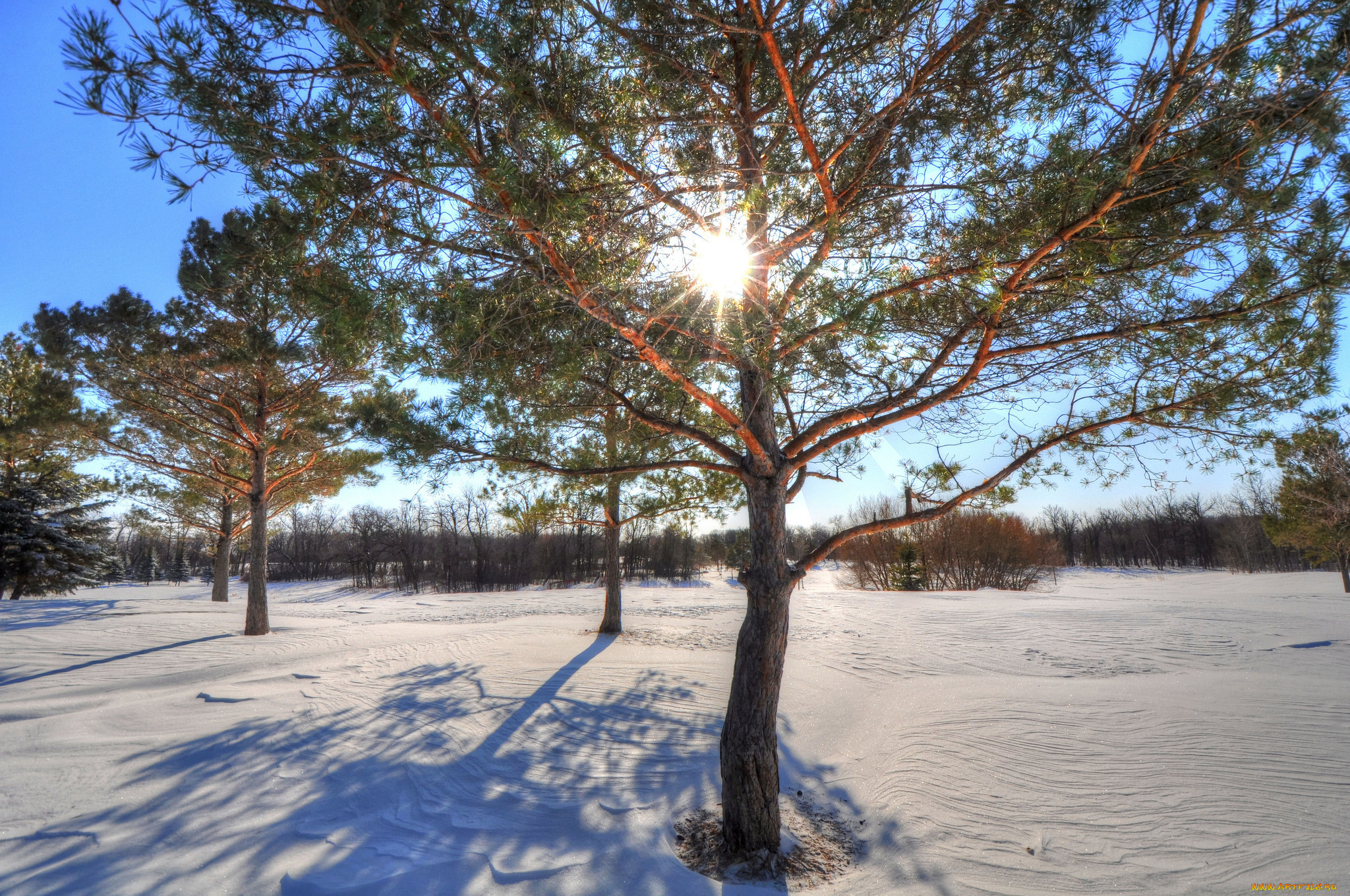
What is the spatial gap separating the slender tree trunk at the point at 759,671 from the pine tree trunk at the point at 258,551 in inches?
399

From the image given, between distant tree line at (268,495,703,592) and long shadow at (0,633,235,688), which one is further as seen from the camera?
distant tree line at (268,495,703,592)

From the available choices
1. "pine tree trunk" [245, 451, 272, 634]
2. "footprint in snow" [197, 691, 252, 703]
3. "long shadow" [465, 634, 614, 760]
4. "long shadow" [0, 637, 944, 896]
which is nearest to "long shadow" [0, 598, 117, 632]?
"pine tree trunk" [245, 451, 272, 634]

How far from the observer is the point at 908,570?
21984 millimetres

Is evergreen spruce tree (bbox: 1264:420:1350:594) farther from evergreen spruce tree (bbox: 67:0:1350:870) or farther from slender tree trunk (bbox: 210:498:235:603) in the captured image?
slender tree trunk (bbox: 210:498:235:603)

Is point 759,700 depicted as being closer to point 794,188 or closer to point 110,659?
point 794,188

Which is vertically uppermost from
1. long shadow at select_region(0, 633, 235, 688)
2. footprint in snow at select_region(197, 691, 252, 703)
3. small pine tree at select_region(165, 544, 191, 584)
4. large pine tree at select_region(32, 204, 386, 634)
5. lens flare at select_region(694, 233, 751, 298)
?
large pine tree at select_region(32, 204, 386, 634)

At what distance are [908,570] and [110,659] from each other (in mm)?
22572

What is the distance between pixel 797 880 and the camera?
9.82 ft

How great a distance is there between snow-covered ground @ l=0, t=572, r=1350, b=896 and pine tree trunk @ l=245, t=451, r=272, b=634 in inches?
24.4

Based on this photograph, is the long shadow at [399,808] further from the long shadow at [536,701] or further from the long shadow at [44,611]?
the long shadow at [44,611]

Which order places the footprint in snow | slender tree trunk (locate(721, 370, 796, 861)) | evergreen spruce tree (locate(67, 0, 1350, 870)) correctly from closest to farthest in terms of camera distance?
evergreen spruce tree (locate(67, 0, 1350, 870)) < slender tree trunk (locate(721, 370, 796, 861)) < the footprint in snow

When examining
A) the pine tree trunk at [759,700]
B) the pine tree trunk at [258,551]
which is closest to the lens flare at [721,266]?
the pine tree trunk at [759,700]

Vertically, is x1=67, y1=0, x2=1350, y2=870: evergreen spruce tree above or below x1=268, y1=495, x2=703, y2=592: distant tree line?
above

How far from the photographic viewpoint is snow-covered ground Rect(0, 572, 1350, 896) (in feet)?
9.67
